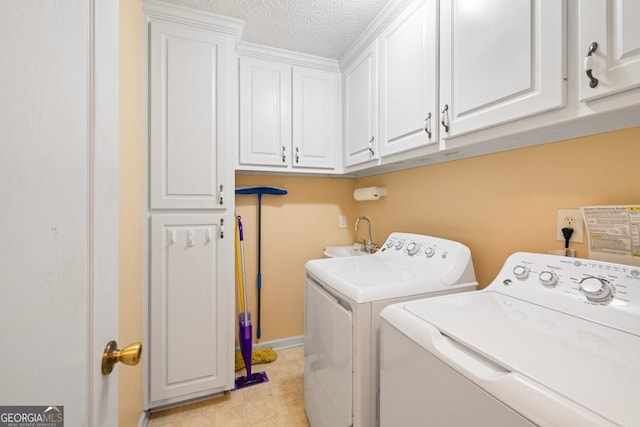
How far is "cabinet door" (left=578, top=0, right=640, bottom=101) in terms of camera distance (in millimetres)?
674

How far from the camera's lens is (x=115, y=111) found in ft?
1.94

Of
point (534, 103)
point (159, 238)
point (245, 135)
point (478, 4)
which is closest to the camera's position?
point (534, 103)

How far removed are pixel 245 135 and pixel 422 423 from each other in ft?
6.57

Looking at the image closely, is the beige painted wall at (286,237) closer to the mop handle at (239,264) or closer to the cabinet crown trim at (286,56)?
the mop handle at (239,264)

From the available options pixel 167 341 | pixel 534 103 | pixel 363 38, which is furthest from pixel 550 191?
pixel 167 341

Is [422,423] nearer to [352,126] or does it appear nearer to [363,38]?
[352,126]

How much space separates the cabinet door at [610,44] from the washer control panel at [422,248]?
781 millimetres

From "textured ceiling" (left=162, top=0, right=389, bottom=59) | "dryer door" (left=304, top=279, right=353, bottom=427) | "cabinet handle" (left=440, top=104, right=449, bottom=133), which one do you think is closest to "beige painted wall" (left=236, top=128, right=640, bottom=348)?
"cabinet handle" (left=440, top=104, right=449, bottom=133)

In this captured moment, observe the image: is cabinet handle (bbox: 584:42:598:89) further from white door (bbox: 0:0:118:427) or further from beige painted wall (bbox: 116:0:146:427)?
beige painted wall (bbox: 116:0:146:427)

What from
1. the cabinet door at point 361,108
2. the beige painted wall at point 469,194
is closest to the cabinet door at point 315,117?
the cabinet door at point 361,108

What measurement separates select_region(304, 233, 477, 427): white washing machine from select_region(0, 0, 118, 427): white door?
0.80 metres

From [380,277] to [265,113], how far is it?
1608 millimetres

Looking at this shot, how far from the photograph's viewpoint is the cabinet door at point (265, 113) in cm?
205

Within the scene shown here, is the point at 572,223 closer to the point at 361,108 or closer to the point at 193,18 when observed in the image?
the point at 361,108
